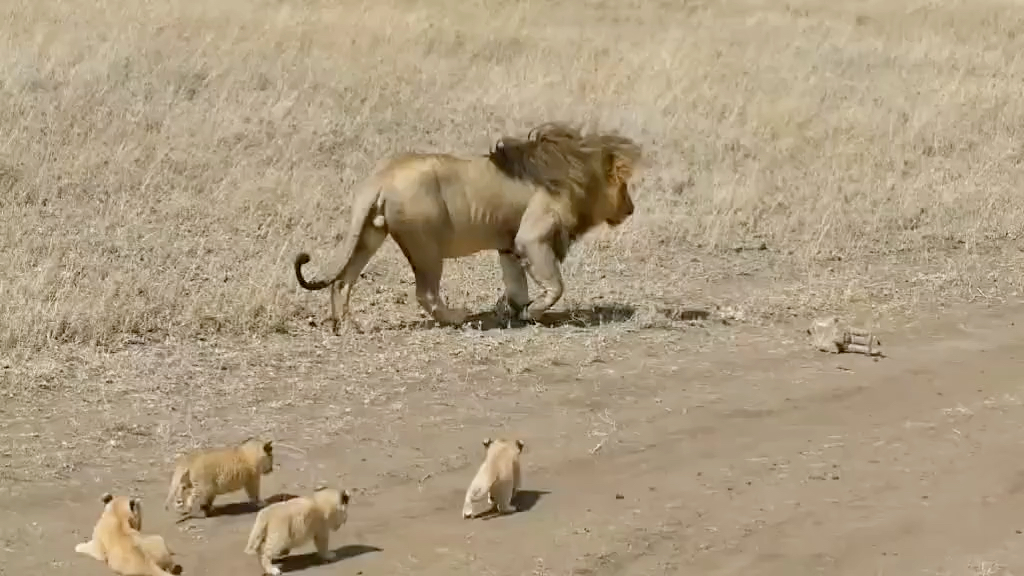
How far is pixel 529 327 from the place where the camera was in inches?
399

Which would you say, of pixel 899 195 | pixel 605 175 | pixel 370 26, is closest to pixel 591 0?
pixel 370 26

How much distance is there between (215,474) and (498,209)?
4311 mm

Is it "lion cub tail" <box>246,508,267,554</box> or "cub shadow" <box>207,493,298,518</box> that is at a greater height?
"lion cub tail" <box>246,508,267,554</box>

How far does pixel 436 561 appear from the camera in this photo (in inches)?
234

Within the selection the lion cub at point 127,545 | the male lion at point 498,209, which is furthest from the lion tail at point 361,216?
the lion cub at point 127,545

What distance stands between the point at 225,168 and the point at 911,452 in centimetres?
822

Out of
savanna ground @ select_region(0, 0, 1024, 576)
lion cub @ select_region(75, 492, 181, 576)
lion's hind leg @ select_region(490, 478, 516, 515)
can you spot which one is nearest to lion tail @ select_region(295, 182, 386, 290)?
savanna ground @ select_region(0, 0, 1024, 576)

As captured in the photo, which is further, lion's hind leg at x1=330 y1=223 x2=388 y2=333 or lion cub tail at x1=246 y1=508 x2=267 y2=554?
lion's hind leg at x1=330 y1=223 x2=388 y2=333

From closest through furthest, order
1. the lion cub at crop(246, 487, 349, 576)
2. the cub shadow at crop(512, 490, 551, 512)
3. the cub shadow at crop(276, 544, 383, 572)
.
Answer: the lion cub at crop(246, 487, 349, 576)
the cub shadow at crop(276, 544, 383, 572)
the cub shadow at crop(512, 490, 551, 512)

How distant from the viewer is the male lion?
32.3 ft

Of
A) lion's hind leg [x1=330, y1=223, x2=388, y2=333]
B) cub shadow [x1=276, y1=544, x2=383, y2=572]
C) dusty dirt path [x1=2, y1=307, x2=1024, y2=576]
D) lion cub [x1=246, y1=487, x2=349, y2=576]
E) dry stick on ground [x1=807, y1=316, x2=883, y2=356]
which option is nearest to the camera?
lion cub [x1=246, y1=487, x2=349, y2=576]

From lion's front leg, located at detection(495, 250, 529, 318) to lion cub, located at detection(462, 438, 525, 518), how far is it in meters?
3.87

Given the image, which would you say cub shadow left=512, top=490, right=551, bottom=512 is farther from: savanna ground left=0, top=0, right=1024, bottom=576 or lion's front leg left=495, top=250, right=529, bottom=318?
lion's front leg left=495, top=250, right=529, bottom=318

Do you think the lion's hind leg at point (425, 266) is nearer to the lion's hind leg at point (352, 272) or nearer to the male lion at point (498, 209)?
the male lion at point (498, 209)
